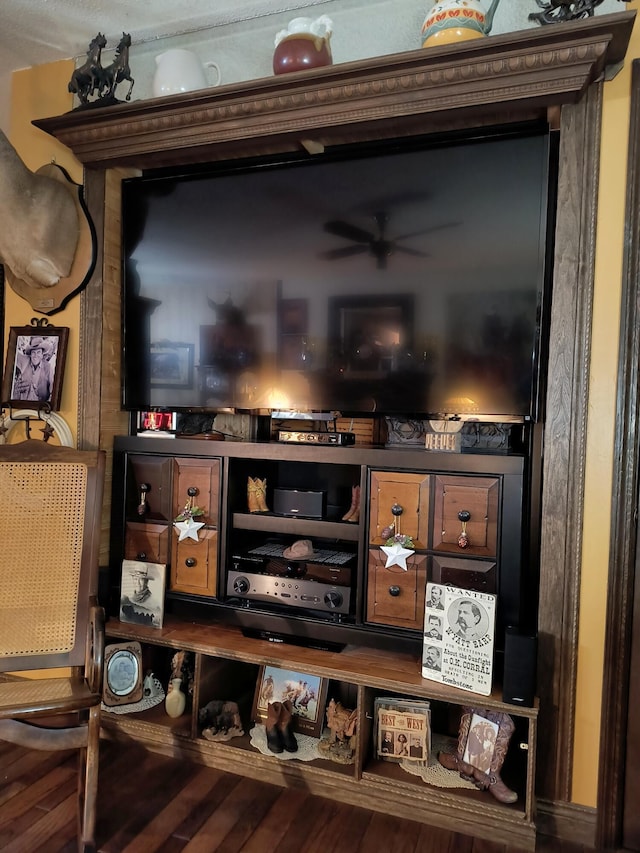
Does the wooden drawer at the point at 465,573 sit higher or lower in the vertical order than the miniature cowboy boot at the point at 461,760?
higher

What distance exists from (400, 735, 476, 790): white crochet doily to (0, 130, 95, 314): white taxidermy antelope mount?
208cm

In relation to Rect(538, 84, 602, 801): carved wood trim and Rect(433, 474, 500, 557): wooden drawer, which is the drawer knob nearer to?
Rect(433, 474, 500, 557): wooden drawer

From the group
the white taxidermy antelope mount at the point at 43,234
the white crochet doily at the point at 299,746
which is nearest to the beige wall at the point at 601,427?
the white crochet doily at the point at 299,746

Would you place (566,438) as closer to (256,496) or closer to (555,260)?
(555,260)

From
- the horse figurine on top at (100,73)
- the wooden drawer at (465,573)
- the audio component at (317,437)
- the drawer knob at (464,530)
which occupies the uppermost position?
the horse figurine on top at (100,73)

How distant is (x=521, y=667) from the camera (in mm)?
1635

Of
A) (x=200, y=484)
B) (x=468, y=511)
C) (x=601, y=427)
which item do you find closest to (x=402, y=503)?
(x=468, y=511)

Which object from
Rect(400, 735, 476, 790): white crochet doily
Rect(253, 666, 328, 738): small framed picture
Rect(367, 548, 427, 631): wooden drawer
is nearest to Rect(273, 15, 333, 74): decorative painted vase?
Rect(367, 548, 427, 631): wooden drawer

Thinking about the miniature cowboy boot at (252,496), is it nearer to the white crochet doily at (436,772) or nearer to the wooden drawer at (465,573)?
the wooden drawer at (465,573)

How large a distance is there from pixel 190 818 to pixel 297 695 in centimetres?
49

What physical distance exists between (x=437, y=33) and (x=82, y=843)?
2444 millimetres

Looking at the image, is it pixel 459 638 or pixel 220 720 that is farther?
pixel 220 720

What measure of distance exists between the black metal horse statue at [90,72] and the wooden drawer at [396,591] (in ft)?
6.29

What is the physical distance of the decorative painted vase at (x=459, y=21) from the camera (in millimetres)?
1654
